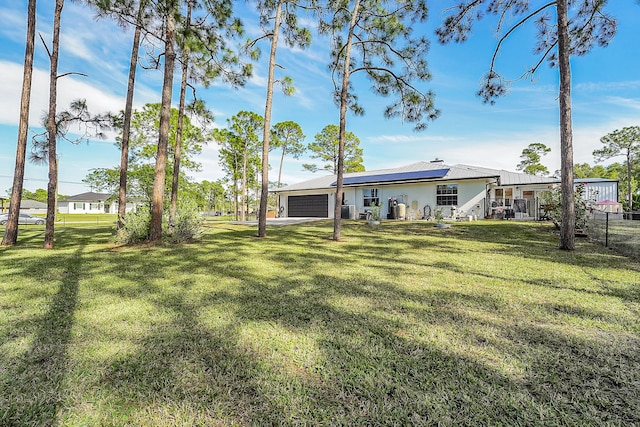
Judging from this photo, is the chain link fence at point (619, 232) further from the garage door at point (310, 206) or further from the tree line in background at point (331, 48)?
the garage door at point (310, 206)

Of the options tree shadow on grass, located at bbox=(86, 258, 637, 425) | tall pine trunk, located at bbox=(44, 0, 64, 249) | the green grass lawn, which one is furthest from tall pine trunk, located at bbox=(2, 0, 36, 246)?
tree shadow on grass, located at bbox=(86, 258, 637, 425)

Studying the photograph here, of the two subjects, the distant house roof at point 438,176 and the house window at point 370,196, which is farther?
→ the house window at point 370,196

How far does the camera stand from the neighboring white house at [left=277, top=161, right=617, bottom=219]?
15.1 m

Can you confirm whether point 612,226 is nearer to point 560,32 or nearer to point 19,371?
Answer: point 560,32

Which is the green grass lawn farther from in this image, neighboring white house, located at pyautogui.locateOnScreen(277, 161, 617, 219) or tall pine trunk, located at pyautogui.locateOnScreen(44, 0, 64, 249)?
neighboring white house, located at pyautogui.locateOnScreen(277, 161, 617, 219)

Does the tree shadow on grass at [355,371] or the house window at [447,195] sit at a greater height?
the house window at [447,195]

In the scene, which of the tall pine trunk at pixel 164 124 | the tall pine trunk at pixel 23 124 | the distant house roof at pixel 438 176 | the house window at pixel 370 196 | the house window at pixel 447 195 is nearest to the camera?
the tall pine trunk at pixel 164 124

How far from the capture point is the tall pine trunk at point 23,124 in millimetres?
8086

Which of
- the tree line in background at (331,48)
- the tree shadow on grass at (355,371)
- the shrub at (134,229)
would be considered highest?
the tree line in background at (331,48)

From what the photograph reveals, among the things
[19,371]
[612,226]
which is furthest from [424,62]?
[19,371]

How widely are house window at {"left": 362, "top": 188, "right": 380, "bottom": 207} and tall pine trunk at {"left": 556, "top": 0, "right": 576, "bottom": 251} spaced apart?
11.8 metres

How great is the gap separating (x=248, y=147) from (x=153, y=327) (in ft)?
83.0

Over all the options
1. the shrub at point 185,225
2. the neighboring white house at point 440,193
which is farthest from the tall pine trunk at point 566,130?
the shrub at point 185,225

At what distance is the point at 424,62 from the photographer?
8977 millimetres
